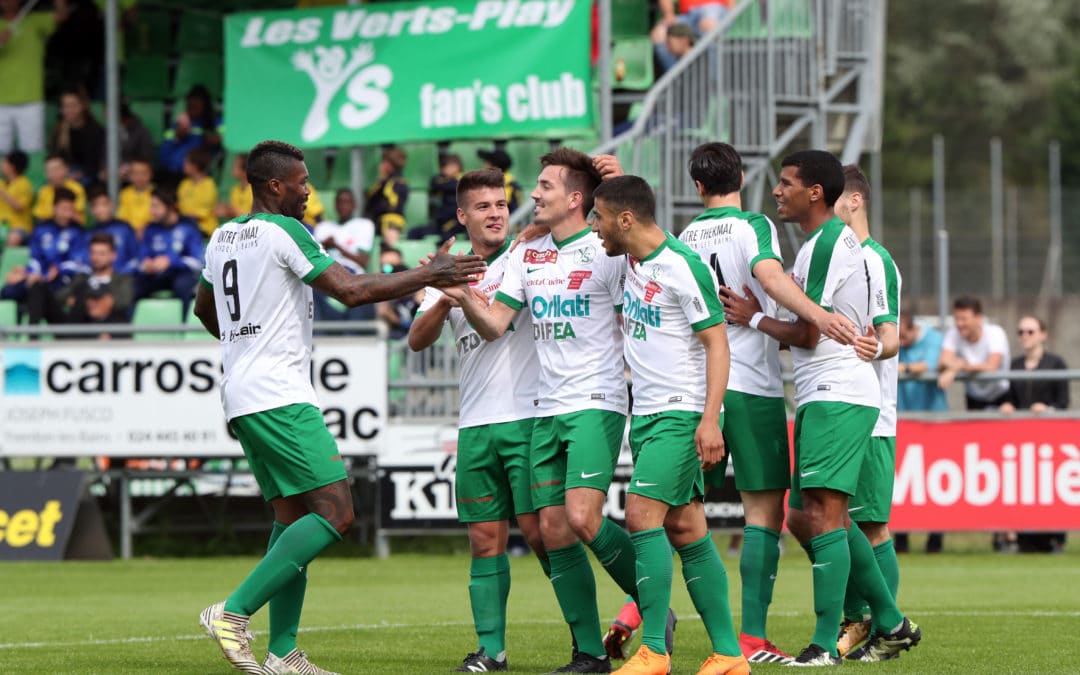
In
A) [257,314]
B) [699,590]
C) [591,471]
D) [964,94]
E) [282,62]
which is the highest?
[964,94]

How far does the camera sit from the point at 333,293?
7.39 metres

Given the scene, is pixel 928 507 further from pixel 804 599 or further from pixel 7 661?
pixel 7 661

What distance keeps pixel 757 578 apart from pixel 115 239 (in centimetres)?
1198

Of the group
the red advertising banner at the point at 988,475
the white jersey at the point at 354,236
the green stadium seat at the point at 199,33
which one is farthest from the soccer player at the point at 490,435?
the green stadium seat at the point at 199,33

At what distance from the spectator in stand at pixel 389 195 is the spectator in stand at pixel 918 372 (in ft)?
17.8

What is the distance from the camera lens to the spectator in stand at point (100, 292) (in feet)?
54.7

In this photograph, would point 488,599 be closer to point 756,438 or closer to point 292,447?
point 292,447

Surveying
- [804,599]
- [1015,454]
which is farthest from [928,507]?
[804,599]

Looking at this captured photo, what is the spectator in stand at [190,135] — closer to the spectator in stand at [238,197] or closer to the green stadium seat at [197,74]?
the green stadium seat at [197,74]

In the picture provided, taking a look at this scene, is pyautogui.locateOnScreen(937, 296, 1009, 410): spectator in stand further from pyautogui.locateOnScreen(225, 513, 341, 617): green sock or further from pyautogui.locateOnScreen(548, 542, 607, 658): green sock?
pyautogui.locateOnScreen(225, 513, 341, 617): green sock

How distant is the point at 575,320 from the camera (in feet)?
24.9

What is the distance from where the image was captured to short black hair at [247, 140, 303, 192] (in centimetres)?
750

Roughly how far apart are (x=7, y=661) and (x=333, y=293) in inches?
99.8

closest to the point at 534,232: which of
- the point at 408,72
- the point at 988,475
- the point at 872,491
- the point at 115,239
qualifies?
the point at 872,491
